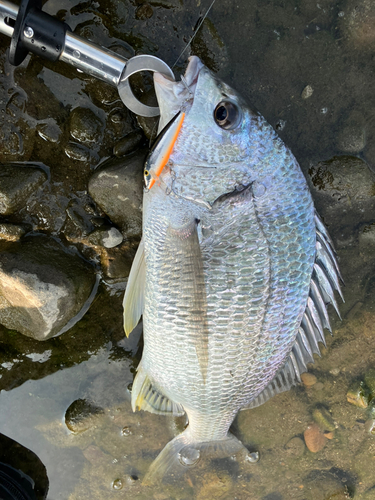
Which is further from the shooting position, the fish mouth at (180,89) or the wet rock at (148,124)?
the wet rock at (148,124)

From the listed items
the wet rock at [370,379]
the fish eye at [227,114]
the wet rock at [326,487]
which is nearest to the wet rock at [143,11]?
the fish eye at [227,114]

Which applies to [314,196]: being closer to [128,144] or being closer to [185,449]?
[128,144]

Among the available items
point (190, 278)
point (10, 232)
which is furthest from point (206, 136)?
point (10, 232)

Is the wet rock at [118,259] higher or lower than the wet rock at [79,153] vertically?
lower

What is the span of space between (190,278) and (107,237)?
910 millimetres

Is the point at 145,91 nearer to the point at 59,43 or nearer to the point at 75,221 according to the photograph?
the point at 59,43

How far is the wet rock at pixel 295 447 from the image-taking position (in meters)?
2.89

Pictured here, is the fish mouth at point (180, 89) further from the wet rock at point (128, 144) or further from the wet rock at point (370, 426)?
the wet rock at point (370, 426)

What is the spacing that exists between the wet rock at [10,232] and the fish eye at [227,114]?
5.54 feet

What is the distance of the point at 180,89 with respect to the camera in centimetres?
162

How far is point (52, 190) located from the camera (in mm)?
2416

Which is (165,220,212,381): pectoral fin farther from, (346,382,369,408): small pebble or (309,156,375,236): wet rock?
(346,382,369,408): small pebble

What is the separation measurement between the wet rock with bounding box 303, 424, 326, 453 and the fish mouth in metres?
2.89

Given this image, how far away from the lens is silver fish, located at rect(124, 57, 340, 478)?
168 cm
